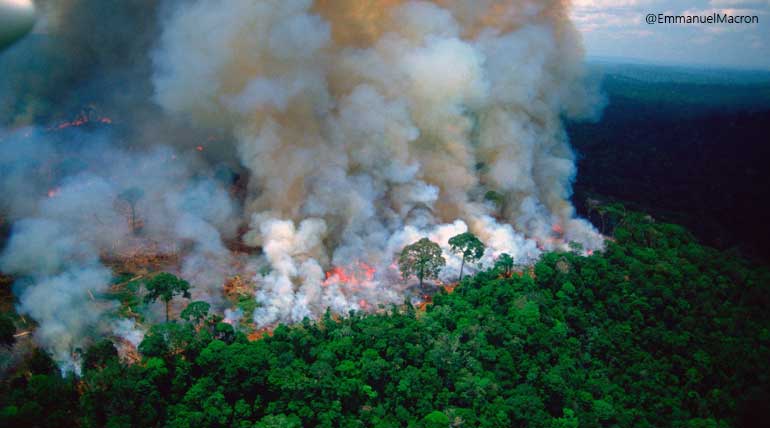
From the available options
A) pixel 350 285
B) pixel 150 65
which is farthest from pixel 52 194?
pixel 350 285

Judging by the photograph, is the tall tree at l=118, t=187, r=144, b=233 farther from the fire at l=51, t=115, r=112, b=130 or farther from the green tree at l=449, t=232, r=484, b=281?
the green tree at l=449, t=232, r=484, b=281

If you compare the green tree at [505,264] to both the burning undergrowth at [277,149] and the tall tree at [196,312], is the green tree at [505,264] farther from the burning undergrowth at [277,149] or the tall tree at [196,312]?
the tall tree at [196,312]

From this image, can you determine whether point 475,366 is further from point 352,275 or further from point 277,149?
point 277,149

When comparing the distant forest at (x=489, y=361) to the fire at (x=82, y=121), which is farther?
the fire at (x=82, y=121)

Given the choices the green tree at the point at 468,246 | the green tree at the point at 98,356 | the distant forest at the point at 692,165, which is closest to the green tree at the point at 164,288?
the green tree at the point at 98,356

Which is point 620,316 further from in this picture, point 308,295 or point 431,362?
point 308,295

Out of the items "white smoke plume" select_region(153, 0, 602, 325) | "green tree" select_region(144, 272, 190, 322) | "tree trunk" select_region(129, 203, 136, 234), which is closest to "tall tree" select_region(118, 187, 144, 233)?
"tree trunk" select_region(129, 203, 136, 234)
